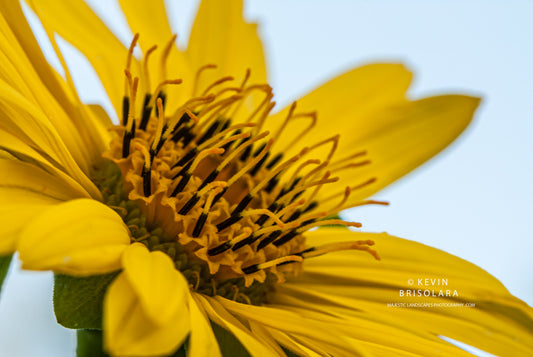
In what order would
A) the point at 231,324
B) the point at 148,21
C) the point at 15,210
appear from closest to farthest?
the point at 15,210
the point at 231,324
the point at 148,21

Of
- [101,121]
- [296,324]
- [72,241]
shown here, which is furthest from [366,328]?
[101,121]

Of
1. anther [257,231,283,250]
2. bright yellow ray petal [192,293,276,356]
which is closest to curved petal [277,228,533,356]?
anther [257,231,283,250]

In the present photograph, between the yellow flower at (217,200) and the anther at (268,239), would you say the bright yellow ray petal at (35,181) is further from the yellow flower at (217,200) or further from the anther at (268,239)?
the anther at (268,239)

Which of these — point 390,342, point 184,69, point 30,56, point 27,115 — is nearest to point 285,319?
point 390,342

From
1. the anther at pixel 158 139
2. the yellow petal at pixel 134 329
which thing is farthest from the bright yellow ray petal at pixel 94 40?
the yellow petal at pixel 134 329

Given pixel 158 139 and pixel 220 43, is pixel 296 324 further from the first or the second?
pixel 220 43

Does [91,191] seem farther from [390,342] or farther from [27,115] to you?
[390,342]

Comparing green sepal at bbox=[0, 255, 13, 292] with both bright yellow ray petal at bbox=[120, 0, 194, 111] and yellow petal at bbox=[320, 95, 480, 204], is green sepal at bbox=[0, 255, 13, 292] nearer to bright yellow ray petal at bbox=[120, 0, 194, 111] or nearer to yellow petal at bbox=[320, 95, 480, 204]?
bright yellow ray petal at bbox=[120, 0, 194, 111]
